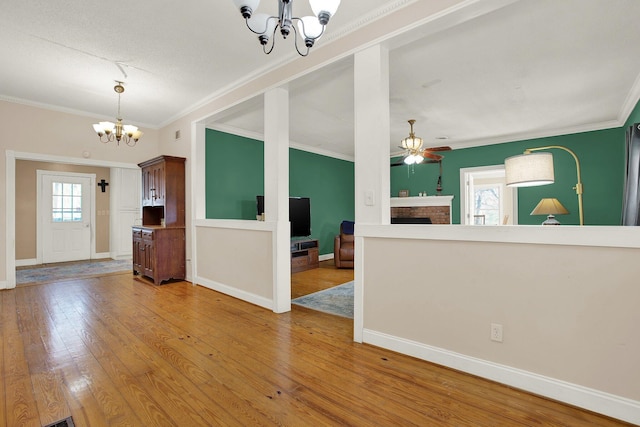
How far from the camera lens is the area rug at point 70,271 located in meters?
5.32

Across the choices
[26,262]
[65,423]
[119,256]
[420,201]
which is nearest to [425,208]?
[420,201]

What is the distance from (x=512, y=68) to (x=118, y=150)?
623cm

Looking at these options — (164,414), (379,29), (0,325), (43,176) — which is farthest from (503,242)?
(43,176)

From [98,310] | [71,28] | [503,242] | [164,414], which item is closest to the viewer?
[164,414]

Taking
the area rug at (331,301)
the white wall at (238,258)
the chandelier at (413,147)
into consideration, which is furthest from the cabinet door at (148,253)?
the chandelier at (413,147)

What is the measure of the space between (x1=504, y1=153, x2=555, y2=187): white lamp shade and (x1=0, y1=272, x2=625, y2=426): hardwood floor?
4.65ft

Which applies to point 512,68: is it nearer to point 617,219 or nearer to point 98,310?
point 617,219

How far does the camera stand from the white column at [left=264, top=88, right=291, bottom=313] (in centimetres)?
346

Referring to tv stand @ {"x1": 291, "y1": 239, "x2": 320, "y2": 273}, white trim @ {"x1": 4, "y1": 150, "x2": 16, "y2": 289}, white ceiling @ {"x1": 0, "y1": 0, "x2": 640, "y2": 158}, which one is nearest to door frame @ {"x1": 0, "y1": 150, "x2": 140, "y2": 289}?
white trim @ {"x1": 4, "y1": 150, "x2": 16, "y2": 289}

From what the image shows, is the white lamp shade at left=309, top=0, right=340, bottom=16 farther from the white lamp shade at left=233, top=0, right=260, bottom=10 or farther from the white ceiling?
the white ceiling

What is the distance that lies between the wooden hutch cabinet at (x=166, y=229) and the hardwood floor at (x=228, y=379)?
1.56 meters

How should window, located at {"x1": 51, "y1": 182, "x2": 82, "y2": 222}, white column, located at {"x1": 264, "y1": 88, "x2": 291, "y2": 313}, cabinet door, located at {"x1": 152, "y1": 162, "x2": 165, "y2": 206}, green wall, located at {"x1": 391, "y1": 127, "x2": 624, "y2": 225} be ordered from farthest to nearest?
window, located at {"x1": 51, "y1": 182, "x2": 82, "y2": 222}
green wall, located at {"x1": 391, "y1": 127, "x2": 624, "y2": 225}
cabinet door, located at {"x1": 152, "y1": 162, "x2": 165, "y2": 206}
white column, located at {"x1": 264, "y1": 88, "x2": 291, "y2": 313}

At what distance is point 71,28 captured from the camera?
9.15 feet

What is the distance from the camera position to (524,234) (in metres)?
1.94
